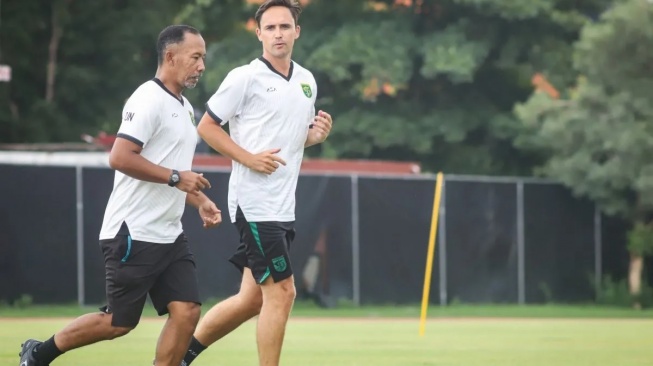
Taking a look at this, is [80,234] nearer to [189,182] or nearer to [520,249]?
[520,249]

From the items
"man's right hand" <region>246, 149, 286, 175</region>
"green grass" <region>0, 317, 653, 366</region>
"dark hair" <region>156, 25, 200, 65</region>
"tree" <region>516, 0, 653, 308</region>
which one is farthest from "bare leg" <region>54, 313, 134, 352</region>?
"tree" <region>516, 0, 653, 308</region>

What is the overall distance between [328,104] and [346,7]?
2340 mm

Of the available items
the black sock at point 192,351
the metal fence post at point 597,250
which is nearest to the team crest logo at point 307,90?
the black sock at point 192,351

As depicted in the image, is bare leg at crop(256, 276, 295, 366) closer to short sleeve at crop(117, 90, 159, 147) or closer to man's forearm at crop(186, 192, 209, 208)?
man's forearm at crop(186, 192, 209, 208)

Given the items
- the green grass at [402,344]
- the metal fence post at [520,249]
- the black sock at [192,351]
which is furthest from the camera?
the metal fence post at [520,249]

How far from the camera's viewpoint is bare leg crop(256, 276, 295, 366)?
9039mm

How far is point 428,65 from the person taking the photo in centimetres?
3438

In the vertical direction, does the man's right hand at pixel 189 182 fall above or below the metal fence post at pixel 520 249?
above

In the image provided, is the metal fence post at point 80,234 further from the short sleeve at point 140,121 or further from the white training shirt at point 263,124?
the short sleeve at point 140,121

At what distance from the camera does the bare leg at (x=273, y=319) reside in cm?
904

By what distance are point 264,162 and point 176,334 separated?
112 centimetres

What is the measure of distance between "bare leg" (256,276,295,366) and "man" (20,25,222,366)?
40cm

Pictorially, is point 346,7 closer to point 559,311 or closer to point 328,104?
point 328,104

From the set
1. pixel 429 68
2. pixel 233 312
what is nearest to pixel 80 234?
pixel 429 68
